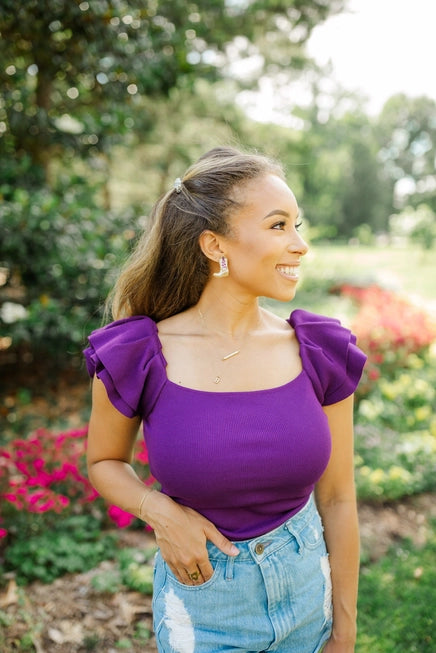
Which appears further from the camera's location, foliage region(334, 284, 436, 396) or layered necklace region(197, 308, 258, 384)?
foliage region(334, 284, 436, 396)

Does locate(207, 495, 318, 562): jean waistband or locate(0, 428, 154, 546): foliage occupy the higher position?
locate(207, 495, 318, 562): jean waistband

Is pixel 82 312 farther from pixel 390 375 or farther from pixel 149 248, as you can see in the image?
pixel 390 375

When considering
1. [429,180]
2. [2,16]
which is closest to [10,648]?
[2,16]

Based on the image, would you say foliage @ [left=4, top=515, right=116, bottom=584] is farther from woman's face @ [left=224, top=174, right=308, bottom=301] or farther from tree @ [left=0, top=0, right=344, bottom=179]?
tree @ [left=0, top=0, right=344, bottom=179]

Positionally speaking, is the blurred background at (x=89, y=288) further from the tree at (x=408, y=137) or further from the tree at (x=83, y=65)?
the tree at (x=408, y=137)

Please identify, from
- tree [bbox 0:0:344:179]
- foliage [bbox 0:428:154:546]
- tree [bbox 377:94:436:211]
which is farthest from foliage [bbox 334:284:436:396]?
tree [bbox 377:94:436:211]

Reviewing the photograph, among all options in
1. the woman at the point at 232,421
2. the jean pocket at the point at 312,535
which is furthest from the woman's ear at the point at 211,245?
the jean pocket at the point at 312,535

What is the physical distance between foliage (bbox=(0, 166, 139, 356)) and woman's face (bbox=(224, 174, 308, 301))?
3.15 meters

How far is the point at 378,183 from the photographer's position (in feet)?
133

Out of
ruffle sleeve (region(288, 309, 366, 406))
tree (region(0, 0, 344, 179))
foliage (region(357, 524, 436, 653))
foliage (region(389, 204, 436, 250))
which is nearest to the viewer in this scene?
ruffle sleeve (region(288, 309, 366, 406))

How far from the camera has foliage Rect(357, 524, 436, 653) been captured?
2.84 m

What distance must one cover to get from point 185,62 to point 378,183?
121 feet

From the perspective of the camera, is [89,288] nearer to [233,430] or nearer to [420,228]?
[233,430]

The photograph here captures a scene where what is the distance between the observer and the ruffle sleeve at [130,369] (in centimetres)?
172
